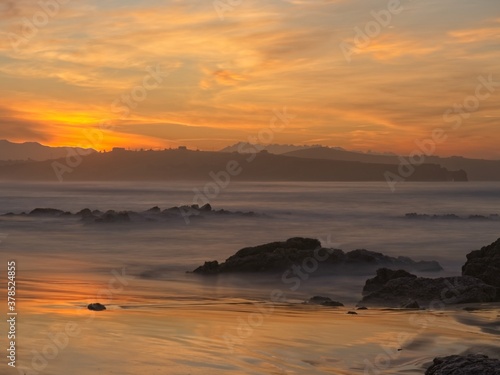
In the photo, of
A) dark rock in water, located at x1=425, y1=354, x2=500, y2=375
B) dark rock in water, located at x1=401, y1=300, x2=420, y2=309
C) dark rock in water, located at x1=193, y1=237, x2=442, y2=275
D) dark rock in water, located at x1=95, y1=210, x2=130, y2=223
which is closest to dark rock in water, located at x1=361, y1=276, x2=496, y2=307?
dark rock in water, located at x1=401, y1=300, x2=420, y2=309

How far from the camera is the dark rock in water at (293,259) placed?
65.4 ft

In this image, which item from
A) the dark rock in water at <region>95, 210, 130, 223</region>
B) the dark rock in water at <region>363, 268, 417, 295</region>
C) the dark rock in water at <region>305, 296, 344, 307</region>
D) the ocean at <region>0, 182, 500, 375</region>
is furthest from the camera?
the dark rock in water at <region>95, 210, 130, 223</region>

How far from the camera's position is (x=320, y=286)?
1845cm

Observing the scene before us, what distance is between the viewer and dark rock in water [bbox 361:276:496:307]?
14.3 metres


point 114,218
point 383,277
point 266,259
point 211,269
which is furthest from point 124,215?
point 383,277

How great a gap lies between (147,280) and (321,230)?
3195cm

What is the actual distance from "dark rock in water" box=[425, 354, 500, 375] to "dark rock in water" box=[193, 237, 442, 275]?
13.6 metres

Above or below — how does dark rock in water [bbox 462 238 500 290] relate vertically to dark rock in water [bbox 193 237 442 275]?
above

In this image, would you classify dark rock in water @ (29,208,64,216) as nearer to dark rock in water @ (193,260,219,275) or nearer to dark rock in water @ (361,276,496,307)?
dark rock in water @ (193,260,219,275)

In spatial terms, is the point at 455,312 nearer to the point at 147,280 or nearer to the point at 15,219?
the point at 147,280

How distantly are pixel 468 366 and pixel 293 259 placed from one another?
48.9ft

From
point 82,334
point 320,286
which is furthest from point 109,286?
point 82,334

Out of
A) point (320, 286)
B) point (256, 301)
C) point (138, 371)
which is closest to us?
point (138, 371)

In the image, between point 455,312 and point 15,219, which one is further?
point 15,219
